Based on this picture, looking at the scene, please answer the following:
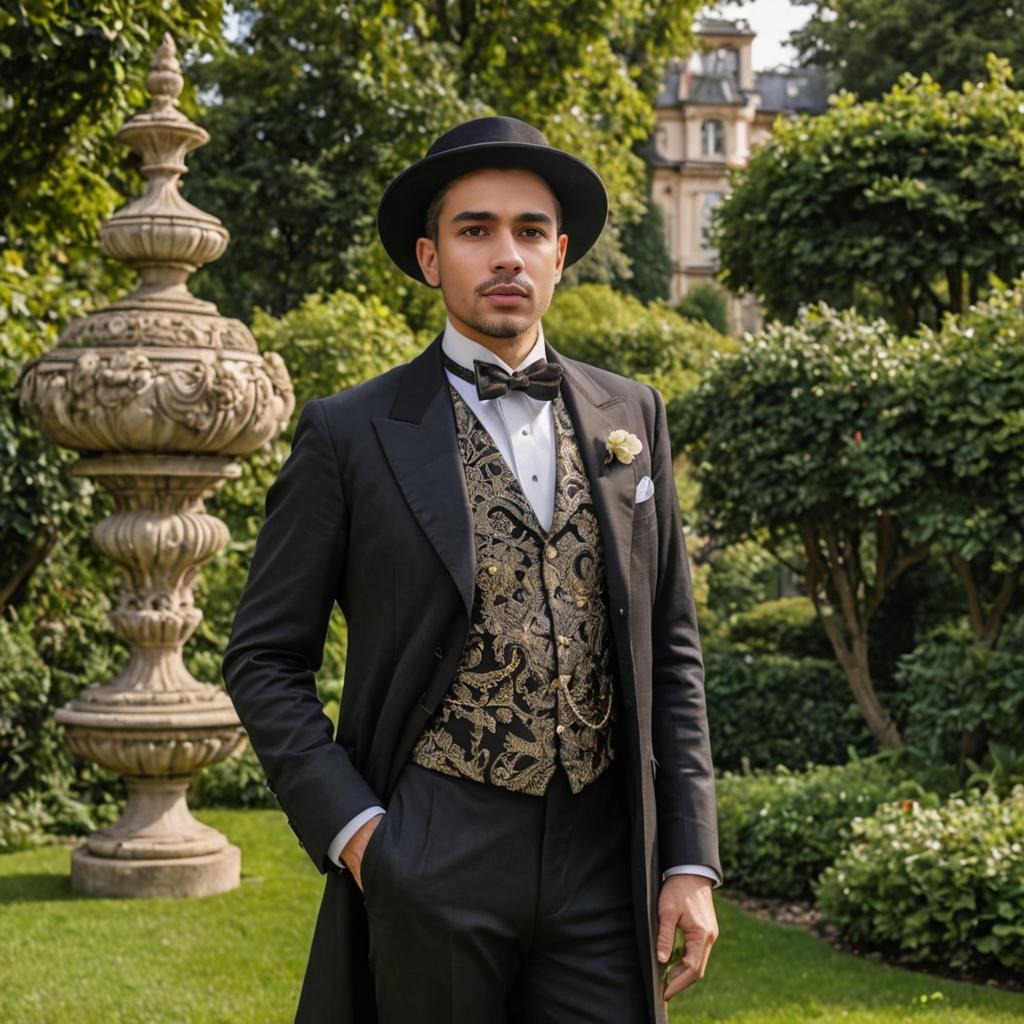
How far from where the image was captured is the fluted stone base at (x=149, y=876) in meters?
7.08

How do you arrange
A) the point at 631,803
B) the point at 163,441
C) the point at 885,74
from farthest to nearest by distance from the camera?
the point at 885,74 → the point at 163,441 → the point at 631,803

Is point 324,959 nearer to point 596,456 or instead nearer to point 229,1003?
point 596,456

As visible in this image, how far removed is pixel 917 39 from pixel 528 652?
2428 cm

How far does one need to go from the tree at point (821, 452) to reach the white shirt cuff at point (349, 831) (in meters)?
6.38

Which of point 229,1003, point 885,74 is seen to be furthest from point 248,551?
point 885,74

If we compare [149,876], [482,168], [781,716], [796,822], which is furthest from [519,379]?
[781,716]

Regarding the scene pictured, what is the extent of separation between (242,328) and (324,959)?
507cm

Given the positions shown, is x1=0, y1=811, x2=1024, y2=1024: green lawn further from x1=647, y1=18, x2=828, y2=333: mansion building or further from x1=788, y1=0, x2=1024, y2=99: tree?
x1=647, y1=18, x2=828, y2=333: mansion building

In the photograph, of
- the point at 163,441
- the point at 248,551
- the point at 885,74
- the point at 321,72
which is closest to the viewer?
the point at 163,441

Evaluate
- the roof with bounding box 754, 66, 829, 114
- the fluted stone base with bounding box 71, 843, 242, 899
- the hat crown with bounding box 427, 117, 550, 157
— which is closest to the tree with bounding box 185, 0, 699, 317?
the fluted stone base with bounding box 71, 843, 242, 899

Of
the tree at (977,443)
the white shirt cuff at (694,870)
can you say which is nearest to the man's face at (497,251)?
the white shirt cuff at (694,870)

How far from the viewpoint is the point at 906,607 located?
37.2ft

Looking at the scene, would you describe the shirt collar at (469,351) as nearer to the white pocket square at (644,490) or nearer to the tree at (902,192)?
the white pocket square at (644,490)

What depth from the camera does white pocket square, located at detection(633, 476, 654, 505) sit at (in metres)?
2.76
